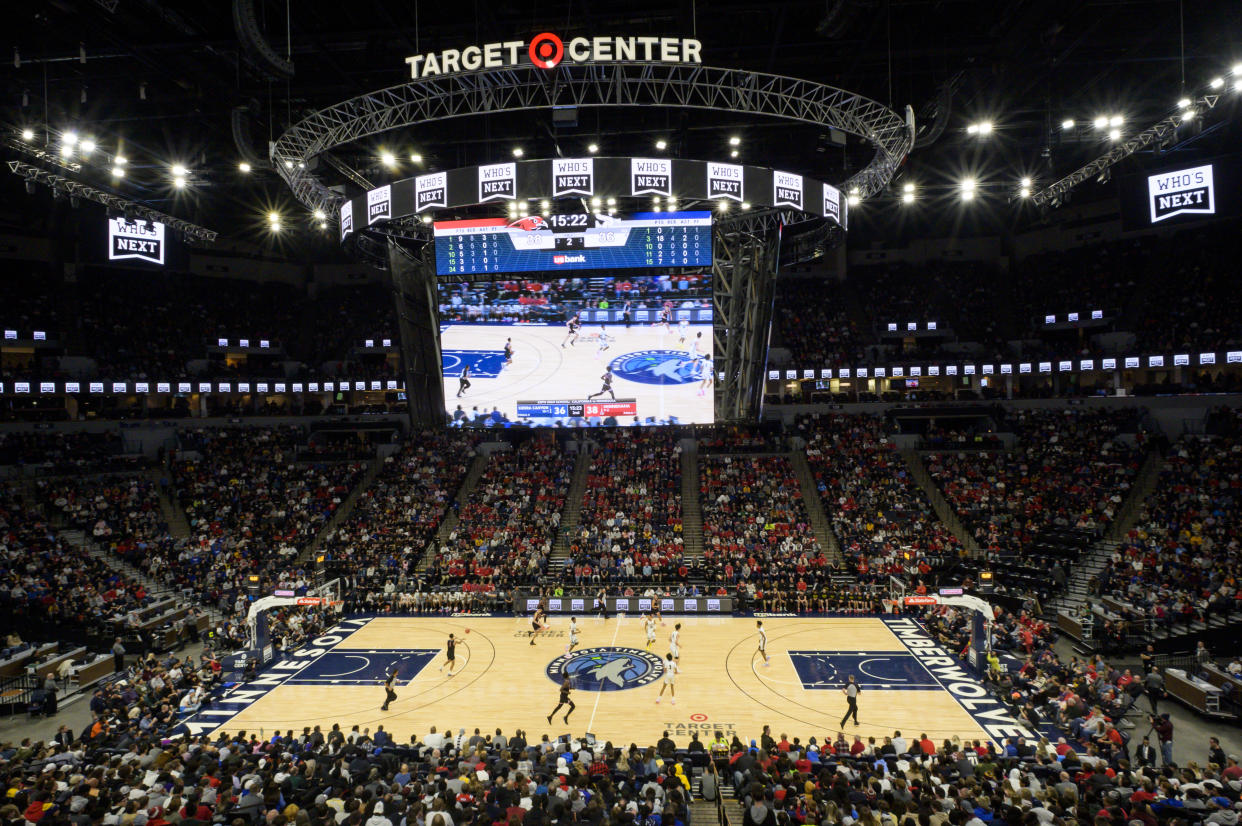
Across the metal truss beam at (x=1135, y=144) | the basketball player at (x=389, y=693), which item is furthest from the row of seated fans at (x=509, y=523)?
the metal truss beam at (x=1135, y=144)

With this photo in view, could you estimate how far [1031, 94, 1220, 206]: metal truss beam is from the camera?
2211 cm

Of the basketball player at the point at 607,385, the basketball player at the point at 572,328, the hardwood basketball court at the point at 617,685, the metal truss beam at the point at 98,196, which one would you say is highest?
the metal truss beam at the point at 98,196

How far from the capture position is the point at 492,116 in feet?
97.7

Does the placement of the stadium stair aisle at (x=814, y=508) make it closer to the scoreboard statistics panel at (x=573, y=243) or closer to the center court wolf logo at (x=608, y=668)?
the center court wolf logo at (x=608, y=668)

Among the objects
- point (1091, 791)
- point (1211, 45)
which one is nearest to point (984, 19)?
point (1211, 45)

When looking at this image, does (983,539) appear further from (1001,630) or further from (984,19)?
(984,19)

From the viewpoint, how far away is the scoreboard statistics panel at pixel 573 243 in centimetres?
2755

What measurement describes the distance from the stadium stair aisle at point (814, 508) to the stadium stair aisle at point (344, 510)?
2462 cm

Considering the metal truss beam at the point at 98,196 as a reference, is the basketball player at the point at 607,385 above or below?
below

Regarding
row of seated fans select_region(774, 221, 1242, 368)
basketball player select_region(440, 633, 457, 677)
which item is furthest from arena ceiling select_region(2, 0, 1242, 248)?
basketball player select_region(440, 633, 457, 677)

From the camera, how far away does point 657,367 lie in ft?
93.4

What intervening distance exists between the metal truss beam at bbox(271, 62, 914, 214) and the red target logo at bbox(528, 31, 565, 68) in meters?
0.39

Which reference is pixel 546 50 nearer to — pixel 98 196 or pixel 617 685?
pixel 617 685

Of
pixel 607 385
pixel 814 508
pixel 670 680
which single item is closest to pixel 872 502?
pixel 814 508
